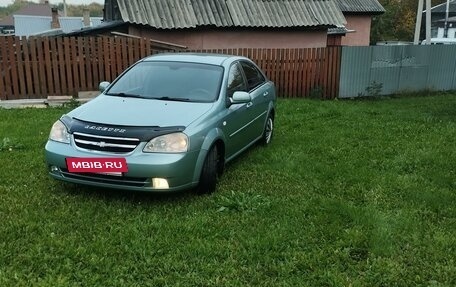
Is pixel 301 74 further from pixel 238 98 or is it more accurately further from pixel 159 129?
pixel 159 129

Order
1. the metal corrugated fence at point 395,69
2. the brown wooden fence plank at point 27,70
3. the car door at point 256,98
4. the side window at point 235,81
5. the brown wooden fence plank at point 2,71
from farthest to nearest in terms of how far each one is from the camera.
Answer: the metal corrugated fence at point 395,69, the brown wooden fence plank at point 27,70, the brown wooden fence plank at point 2,71, the car door at point 256,98, the side window at point 235,81

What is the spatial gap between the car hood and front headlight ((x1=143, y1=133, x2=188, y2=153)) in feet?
0.56

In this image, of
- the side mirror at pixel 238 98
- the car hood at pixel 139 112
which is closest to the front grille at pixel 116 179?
the car hood at pixel 139 112

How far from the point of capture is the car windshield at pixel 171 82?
211 inches

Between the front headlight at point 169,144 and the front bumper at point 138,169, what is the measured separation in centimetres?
5

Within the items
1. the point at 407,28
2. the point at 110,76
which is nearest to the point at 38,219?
the point at 110,76

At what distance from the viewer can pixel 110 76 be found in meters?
11.1

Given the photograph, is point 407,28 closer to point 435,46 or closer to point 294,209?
point 435,46

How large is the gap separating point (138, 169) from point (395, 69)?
11.7 meters

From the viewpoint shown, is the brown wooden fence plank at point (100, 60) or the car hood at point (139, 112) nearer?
the car hood at point (139, 112)

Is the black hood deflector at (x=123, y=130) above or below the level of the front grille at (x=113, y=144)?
above

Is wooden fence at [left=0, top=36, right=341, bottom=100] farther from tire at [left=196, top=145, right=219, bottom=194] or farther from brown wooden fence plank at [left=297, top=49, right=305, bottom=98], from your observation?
tire at [left=196, top=145, right=219, bottom=194]

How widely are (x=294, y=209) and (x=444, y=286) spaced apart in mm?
1614

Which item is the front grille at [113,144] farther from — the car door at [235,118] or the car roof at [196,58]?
the car roof at [196,58]
